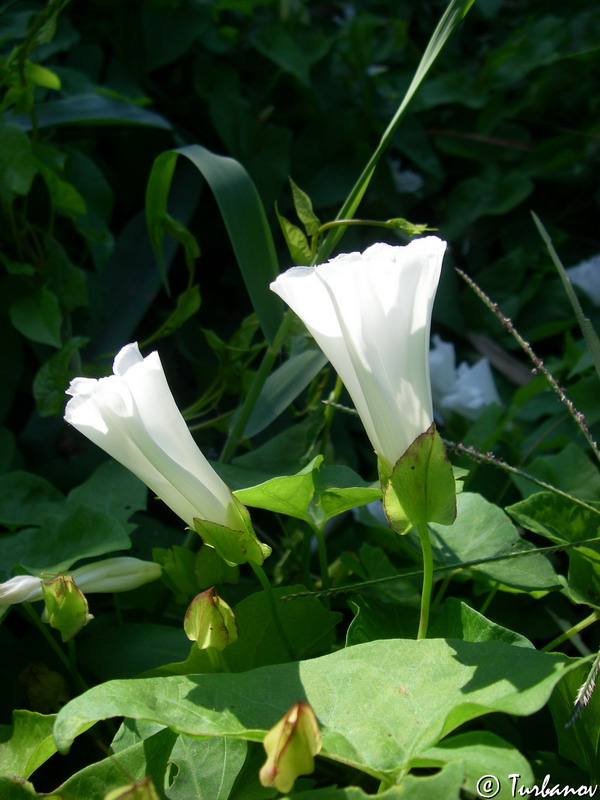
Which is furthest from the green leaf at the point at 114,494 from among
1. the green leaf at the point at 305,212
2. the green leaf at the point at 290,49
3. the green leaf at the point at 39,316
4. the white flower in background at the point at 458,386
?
the green leaf at the point at 290,49

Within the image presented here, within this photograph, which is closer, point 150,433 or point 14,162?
point 150,433

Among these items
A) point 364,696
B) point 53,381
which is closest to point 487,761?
point 364,696

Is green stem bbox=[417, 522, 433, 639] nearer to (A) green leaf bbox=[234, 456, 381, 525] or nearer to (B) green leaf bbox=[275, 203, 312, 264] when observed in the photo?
(A) green leaf bbox=[234, 456, 381, 525]

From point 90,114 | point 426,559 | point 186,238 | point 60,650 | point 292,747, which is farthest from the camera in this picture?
point 90,114

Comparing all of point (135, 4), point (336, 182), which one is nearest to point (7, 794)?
point (336, 182)

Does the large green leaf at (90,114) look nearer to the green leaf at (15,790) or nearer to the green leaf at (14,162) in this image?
the green leaf at (14,162)

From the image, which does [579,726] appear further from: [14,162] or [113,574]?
[14,162]

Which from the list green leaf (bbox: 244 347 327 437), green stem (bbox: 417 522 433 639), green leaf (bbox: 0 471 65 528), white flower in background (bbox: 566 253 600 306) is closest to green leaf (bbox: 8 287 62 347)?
green leaf (bbox: 0 471 65 528)
